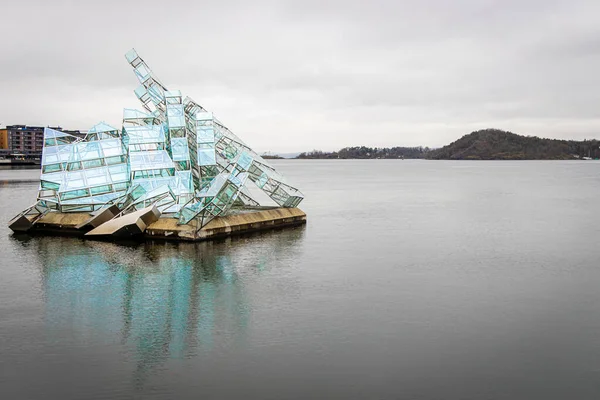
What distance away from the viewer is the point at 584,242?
5531 centimetres

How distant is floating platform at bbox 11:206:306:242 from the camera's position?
176 ft

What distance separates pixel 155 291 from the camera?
119 ft

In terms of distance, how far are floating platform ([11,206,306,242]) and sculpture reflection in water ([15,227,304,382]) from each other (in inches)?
59.8

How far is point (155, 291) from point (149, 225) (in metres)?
19.6

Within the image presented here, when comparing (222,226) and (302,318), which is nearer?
(302,318)

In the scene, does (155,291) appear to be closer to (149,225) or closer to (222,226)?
(149,225)

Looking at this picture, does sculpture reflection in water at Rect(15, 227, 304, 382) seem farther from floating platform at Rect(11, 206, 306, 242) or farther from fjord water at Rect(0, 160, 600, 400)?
floating platform at Rect(11, 206, 306, 242)

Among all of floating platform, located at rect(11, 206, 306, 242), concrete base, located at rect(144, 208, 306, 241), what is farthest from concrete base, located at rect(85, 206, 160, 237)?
concrete base, located at rect(144, 208, 306, 241)

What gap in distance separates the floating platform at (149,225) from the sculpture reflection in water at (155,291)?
4.98 ft

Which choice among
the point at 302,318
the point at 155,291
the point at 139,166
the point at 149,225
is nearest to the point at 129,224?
the point at 149,225

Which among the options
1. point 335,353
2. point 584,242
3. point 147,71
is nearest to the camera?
point 335,353

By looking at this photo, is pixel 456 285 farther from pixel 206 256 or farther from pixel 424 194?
pixel 424 194

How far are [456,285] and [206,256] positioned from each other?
19.3m

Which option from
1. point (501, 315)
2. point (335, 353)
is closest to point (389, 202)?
point (501, 315)
